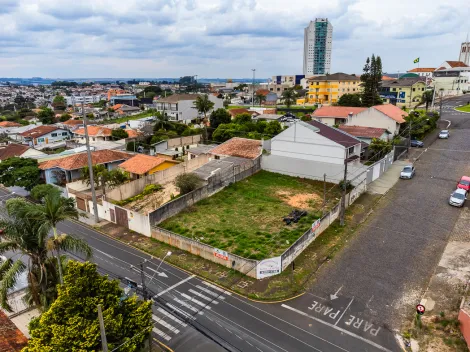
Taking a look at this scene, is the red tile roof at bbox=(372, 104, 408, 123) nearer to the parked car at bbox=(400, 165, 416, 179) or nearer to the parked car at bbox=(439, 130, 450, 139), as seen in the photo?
the parked car at bbox=(439, 130, 450, 139)

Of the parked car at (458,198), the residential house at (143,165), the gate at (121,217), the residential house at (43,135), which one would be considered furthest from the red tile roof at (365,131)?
the residential house at (43,135)

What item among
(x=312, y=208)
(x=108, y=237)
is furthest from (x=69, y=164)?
(x=312, y=208)

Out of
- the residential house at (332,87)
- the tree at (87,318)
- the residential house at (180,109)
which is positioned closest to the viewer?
the tree at (87,318)

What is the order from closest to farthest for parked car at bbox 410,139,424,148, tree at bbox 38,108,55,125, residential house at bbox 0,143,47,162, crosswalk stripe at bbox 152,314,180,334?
crosswalk stripe at bbox 152,314,180,334
parked car at bbox 410,139,424,148
residential house at bbox 0,143,47,162
tree at bbox 38,108,55,125

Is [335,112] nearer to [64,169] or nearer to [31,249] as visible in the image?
[64,169]

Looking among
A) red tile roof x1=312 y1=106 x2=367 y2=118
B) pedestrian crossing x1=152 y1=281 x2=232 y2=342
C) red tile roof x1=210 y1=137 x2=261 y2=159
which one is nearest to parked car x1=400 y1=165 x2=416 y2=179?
red tile roof x1=210 y1=137 x2=261 y2=159

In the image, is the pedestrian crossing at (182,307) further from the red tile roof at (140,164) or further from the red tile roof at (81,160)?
the red tile roof at (81,160)
